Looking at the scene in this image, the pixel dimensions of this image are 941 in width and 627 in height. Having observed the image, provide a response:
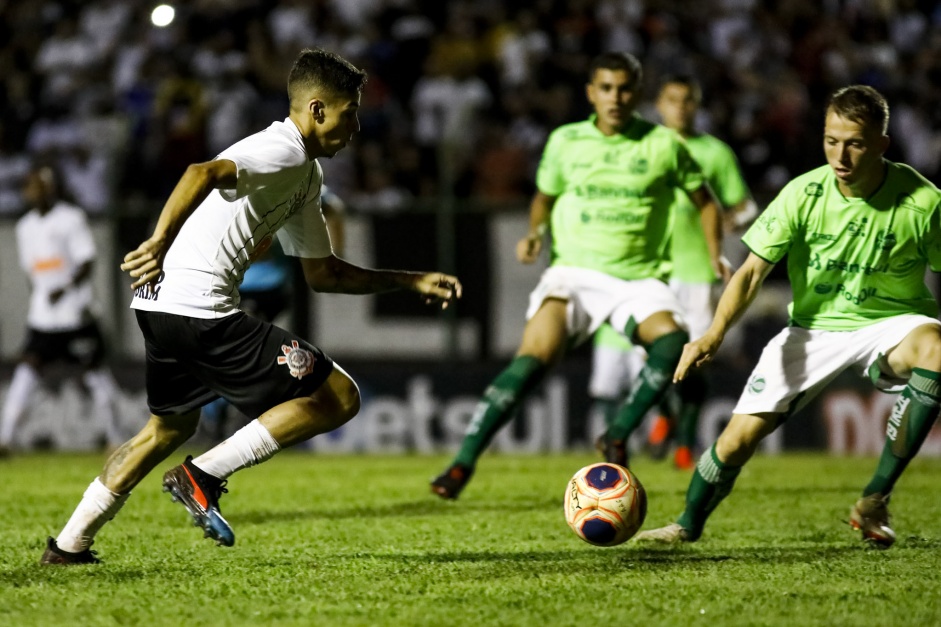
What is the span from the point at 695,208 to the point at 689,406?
4.66ft

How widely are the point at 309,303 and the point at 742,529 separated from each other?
23.7 ft

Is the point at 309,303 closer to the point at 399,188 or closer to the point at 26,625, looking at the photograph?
the point at 399,188

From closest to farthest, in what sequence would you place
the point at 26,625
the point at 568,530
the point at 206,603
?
the point at 26,625 < the point at 206,603 < the point at 568,530

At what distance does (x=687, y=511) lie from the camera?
20.8 feet

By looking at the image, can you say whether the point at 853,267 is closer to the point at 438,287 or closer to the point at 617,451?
the point at 438,287

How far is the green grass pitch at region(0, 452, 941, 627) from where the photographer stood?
471cm

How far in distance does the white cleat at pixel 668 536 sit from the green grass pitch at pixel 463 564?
12 centimetres

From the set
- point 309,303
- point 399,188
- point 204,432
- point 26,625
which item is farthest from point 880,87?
point 26,625

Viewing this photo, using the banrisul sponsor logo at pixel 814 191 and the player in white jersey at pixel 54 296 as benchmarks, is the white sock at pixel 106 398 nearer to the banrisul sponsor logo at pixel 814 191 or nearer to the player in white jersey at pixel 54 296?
the player in white jersey at pixel 54 296

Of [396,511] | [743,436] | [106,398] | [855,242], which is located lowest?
[106,398]

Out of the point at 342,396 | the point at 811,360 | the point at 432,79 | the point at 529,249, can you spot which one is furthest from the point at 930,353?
the point at 432,79

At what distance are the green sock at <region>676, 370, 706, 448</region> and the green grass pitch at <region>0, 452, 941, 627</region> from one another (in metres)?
0.96

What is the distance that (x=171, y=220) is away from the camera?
4.83 meters

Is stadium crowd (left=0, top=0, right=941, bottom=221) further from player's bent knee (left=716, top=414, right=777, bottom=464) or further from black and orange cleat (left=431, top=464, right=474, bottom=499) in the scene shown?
player's bent knee (left=716, top=414, right=777, bottom=464)
